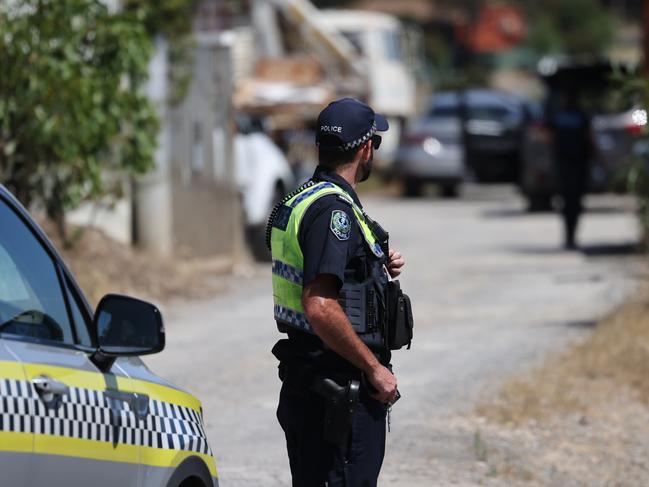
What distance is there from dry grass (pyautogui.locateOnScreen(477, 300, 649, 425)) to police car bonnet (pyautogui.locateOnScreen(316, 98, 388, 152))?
414cm

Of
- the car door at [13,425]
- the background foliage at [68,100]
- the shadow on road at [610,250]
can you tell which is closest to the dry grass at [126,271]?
the background foliage at [68,100]

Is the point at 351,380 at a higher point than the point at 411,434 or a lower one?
higher

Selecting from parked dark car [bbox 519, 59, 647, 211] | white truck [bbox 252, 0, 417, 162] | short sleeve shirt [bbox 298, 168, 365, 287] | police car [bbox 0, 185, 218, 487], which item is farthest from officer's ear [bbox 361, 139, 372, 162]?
white truck [bbox 252, 0, 417, 162]

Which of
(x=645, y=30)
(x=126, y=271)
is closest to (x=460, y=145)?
(x=645, y=30)

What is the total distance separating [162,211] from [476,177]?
15748mm

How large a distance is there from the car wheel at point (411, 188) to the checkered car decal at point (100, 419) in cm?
2458

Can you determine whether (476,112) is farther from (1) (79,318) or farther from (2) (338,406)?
(1) (79,318)

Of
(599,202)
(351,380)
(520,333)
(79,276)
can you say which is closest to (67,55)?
(79,276)

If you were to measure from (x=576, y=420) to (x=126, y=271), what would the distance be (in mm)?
6025

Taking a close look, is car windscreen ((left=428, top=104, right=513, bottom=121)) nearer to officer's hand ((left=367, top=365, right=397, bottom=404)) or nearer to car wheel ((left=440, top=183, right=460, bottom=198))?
car wheel ((left=440, top=183, right=460, bottom=198))

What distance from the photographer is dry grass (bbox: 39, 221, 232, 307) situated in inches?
515

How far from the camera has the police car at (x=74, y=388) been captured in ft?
11.7

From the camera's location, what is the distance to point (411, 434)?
8.34 meters

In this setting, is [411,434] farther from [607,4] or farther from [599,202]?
[607,4]
